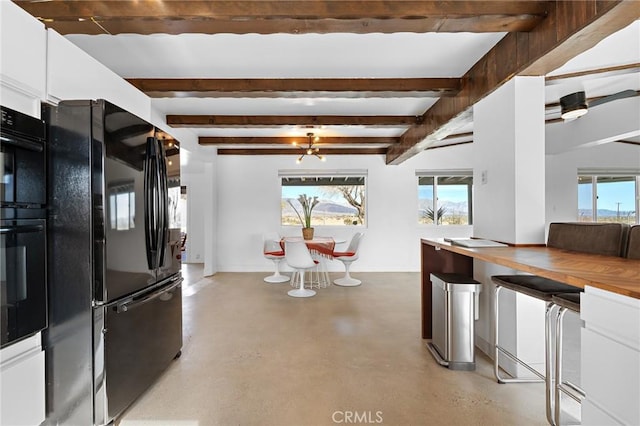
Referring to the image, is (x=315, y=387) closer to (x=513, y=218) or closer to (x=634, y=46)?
(x=513, y=218)

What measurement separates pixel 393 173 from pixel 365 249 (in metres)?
1.72

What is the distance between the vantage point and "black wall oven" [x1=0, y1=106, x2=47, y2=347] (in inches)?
52.1

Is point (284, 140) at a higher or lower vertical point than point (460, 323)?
higher

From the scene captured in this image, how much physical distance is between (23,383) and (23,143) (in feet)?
3.81

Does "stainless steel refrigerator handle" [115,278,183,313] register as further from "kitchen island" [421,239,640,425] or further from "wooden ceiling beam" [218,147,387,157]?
"wooden ceiling beam" [218,147,387,157]

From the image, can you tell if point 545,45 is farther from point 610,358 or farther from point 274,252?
point 274,252

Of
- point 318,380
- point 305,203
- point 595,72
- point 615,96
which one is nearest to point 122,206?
point 318,380

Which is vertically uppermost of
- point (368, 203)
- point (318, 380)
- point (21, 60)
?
point (21, 60)

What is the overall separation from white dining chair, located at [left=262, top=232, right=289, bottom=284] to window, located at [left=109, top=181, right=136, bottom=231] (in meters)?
3.45

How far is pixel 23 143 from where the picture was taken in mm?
1404

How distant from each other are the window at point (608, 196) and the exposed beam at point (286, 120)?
15.9 feet

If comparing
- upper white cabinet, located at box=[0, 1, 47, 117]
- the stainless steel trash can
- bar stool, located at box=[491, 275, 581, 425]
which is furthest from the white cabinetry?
upper white cabinet, located at box=[0, 1, 47, 117]

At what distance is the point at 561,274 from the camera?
1.14 metres

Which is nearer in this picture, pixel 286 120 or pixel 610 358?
pixel 610 358
